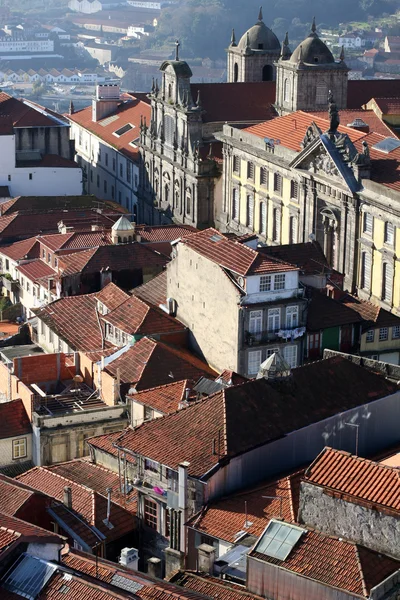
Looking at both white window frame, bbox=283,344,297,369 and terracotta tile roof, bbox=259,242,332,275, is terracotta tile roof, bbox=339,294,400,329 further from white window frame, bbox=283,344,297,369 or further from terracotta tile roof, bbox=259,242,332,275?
white window frame, bbox=283,344,297,369

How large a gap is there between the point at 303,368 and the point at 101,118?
81.1 m

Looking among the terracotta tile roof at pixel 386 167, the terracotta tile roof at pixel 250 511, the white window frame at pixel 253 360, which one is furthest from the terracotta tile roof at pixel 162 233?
the terracotta tile roof at pixel 250 511

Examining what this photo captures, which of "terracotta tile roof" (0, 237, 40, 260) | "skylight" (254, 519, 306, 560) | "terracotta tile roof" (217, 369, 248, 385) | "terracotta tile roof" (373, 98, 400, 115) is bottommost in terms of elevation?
"terracotta tile roof" (0, 237, 40, 260)

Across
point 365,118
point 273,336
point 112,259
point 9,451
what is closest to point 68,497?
point 9,451

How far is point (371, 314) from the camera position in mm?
78938

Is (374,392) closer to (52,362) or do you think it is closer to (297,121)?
(52,362)

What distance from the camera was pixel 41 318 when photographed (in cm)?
8088

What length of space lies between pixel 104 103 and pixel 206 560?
3699 inches

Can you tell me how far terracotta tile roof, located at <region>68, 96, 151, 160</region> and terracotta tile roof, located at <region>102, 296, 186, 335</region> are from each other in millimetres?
46910

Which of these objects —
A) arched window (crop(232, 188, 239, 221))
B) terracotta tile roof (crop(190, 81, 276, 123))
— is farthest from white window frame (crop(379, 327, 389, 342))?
terracotta tile roof (crop(190, 81, 276, 123))

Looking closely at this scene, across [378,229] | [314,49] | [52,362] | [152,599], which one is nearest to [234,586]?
[152,599]

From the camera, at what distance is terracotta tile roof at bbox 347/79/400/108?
119 m

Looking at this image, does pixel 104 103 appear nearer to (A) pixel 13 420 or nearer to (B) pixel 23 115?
(B) pixel 23 115

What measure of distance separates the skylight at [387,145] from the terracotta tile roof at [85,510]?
39157mm
